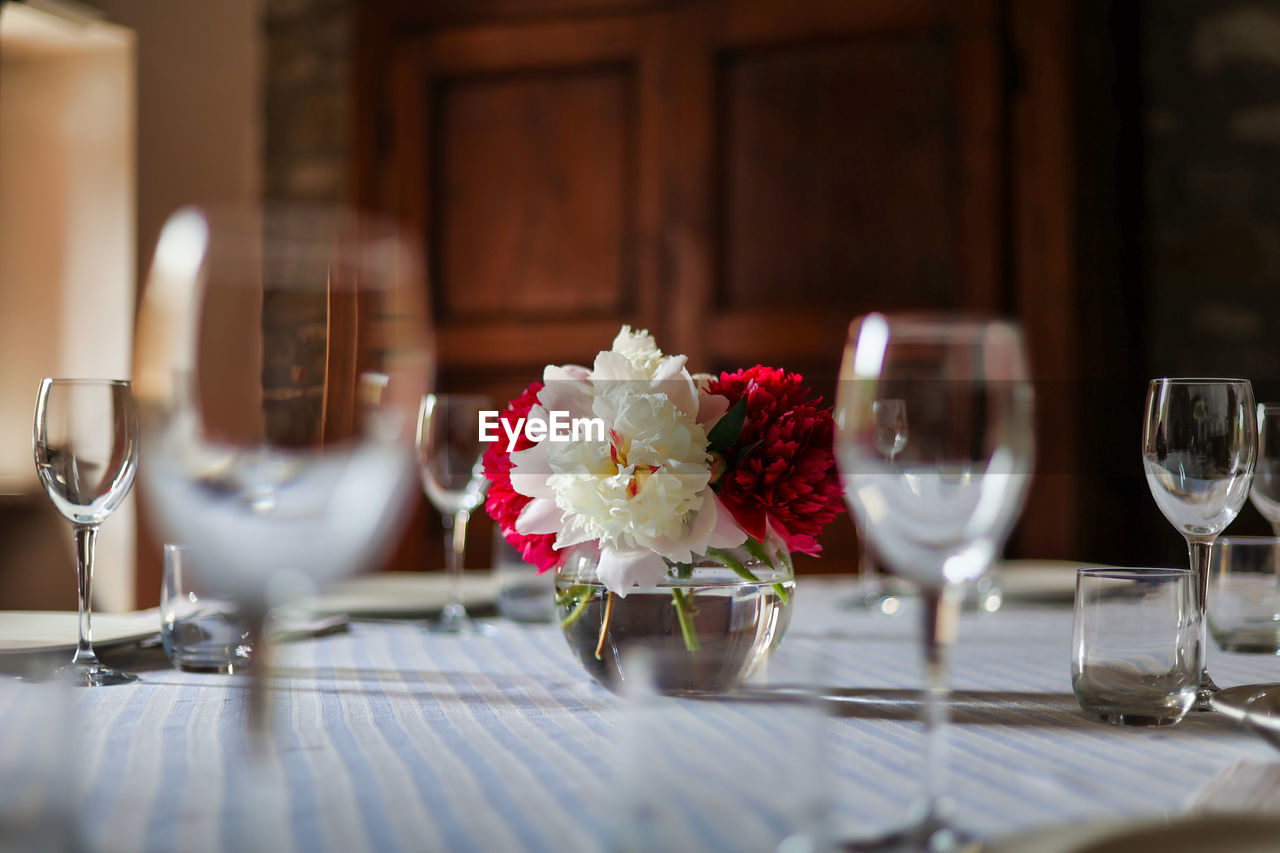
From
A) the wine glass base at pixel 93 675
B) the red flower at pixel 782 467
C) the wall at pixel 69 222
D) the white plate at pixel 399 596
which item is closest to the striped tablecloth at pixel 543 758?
the wine glass base at pixel 93 675

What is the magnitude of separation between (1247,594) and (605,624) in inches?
23.2

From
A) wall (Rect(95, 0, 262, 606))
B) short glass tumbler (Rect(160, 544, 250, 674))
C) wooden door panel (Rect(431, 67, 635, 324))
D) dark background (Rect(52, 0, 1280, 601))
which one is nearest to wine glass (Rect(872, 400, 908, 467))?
short glass tumbler (Rect(160, 544, 250, 674))

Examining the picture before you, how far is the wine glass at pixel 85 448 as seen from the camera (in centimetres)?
80

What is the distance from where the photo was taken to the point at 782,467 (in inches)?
29.0

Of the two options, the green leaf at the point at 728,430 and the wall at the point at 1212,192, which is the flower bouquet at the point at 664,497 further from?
the wall at the point at 1212,192

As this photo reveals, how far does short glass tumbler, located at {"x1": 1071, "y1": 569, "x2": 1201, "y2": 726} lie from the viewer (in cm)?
69

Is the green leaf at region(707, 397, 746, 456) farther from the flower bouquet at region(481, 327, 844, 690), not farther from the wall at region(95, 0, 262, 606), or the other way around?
the wall at region(95, 0, 262, 606)

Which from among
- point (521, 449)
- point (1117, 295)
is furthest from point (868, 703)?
point (1117, 295)

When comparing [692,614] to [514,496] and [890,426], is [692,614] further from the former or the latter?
[890,426]

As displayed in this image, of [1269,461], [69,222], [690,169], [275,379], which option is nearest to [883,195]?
[690,169]

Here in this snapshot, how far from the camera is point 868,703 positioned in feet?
2.48

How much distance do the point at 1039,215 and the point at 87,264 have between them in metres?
2.37

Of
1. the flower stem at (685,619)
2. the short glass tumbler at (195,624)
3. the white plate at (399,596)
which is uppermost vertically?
the flower stem at (685,619)

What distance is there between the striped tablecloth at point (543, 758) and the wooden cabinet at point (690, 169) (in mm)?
1663
